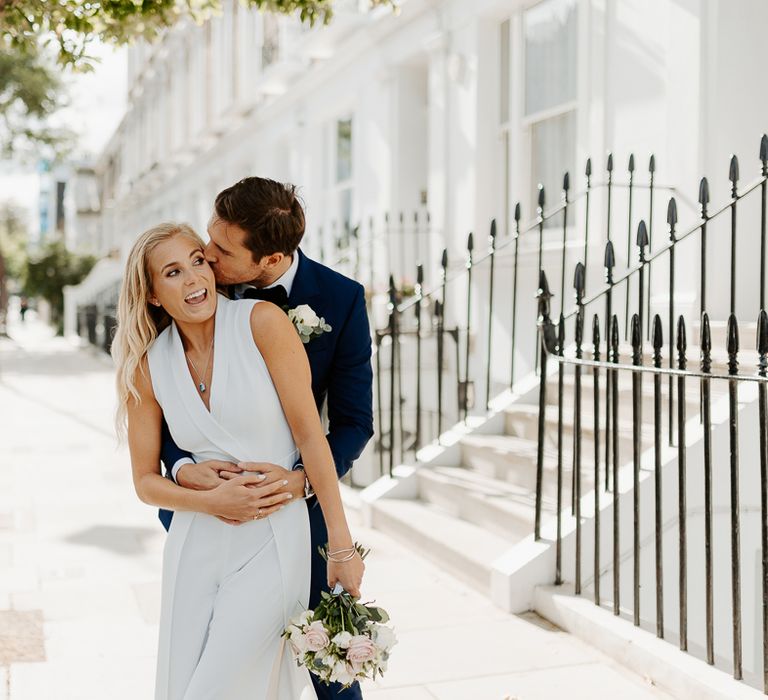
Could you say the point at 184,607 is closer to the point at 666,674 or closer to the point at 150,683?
the point at 150,683

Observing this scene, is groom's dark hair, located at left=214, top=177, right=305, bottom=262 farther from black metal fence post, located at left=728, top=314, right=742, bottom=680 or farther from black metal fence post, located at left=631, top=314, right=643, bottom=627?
black metal fence post, located at left=631, top=314, right=643, bottom=627

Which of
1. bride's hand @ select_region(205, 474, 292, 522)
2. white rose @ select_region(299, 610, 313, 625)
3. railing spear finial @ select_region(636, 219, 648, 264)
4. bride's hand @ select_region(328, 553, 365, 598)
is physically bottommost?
white rose @ select_region(299, 610, 313, 625)

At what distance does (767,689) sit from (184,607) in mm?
2134

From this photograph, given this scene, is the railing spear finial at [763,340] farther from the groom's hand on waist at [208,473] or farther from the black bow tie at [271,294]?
the groom's hand on waist at [208,473]

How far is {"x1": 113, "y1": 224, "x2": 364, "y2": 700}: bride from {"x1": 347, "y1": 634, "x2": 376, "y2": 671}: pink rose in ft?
0.48

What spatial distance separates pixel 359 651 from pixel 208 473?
22.3 inches

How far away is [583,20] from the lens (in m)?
7.77

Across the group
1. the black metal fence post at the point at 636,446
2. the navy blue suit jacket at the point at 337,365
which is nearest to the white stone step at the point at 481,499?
the black metal fence post at the point at 636,446

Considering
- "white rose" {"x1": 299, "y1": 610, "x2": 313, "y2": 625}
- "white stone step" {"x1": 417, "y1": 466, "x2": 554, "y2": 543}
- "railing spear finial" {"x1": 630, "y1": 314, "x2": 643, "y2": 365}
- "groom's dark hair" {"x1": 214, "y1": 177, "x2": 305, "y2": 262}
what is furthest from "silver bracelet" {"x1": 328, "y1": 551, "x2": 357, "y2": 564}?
"white stone step" {"x1": 417, "y1": 466, "x2": 554, "y2": 543}

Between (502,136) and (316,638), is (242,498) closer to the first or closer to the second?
(316,638)

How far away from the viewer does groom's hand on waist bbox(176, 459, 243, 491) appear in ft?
8.02

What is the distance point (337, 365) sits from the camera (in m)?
2.74

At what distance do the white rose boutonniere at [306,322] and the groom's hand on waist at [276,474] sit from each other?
0.34 meters

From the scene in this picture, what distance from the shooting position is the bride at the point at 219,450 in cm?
245
